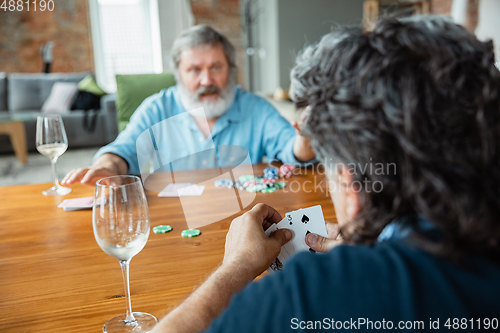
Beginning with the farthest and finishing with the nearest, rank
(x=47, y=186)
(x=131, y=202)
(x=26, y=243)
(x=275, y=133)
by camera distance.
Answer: (x=275, y=133), (x=47, y=186), (x=26, y=243), (x=131, y=202)

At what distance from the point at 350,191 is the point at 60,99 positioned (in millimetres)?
5808

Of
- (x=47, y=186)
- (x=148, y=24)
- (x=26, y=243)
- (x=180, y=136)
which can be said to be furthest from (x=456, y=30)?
(x=148, y=24)

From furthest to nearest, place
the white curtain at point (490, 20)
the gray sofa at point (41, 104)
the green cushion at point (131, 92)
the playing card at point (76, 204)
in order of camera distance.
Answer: the gray sofa at point (41, 104) < the white curtain at point (490, 20) < the green cushion at point (131, 92) < the playing card at point (76, 204)

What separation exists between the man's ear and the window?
7.05m

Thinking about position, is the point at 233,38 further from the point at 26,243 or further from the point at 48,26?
the point at 26,243

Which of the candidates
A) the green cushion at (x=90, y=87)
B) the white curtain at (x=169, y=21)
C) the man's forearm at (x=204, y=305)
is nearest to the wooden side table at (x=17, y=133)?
the green cushion at (x=90, y=87)

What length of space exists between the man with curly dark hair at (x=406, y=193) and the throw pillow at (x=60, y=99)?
18.6 ft

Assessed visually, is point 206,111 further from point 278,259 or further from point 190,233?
point 278,259

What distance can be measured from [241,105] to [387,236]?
167 centimetres

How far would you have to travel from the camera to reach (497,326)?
0.40 m

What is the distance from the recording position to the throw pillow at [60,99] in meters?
5.45

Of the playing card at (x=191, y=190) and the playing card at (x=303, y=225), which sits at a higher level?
the playing card at (x=303, y=225)

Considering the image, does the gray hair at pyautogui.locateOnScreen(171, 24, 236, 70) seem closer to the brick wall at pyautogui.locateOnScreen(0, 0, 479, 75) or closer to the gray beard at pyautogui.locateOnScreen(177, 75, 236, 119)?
the gray beard at pyautogui.locateOnScreen(177, 75, 236, 119)

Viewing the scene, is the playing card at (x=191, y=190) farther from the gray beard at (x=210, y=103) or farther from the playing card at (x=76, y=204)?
the gray beard at (x=210, y=103)
